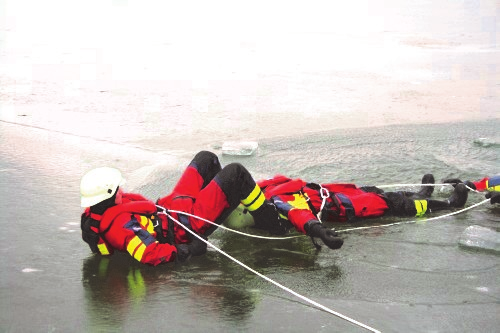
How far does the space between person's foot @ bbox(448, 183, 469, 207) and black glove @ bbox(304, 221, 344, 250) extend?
147 centimetres

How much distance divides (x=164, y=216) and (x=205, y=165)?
710mm

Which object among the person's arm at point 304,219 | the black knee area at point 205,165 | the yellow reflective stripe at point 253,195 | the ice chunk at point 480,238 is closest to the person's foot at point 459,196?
the ice chunk at point 480,238

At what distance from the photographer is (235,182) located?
185 inches

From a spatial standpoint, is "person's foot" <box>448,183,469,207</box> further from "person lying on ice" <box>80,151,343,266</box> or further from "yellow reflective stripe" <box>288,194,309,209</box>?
"person lying on ice" <box>80,151,343,266</box>

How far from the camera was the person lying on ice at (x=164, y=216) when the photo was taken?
4309 mm

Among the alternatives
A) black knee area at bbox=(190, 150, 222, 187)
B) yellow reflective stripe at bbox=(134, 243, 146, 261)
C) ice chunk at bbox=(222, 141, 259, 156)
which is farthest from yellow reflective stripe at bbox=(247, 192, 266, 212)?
ice chunk at bbox=(222, 141, 259, 156)

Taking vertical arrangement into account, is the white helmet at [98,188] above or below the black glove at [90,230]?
above

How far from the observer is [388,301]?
3842 mm

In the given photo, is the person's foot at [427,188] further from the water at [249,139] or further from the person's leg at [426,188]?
the water at [249,139]

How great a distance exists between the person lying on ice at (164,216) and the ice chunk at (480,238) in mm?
975

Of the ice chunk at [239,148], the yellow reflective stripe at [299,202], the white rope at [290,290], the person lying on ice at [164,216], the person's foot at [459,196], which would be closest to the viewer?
the white rope at [290,290]

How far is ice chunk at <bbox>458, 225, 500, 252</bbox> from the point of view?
→ 14.9 feet

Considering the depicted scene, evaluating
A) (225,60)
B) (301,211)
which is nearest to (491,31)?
(225,60)

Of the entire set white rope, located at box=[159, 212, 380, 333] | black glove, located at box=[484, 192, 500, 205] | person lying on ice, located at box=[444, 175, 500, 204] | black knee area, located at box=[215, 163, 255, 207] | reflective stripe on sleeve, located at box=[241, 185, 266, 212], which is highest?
black knee area, located at box=[215, 163, 255, 207]
